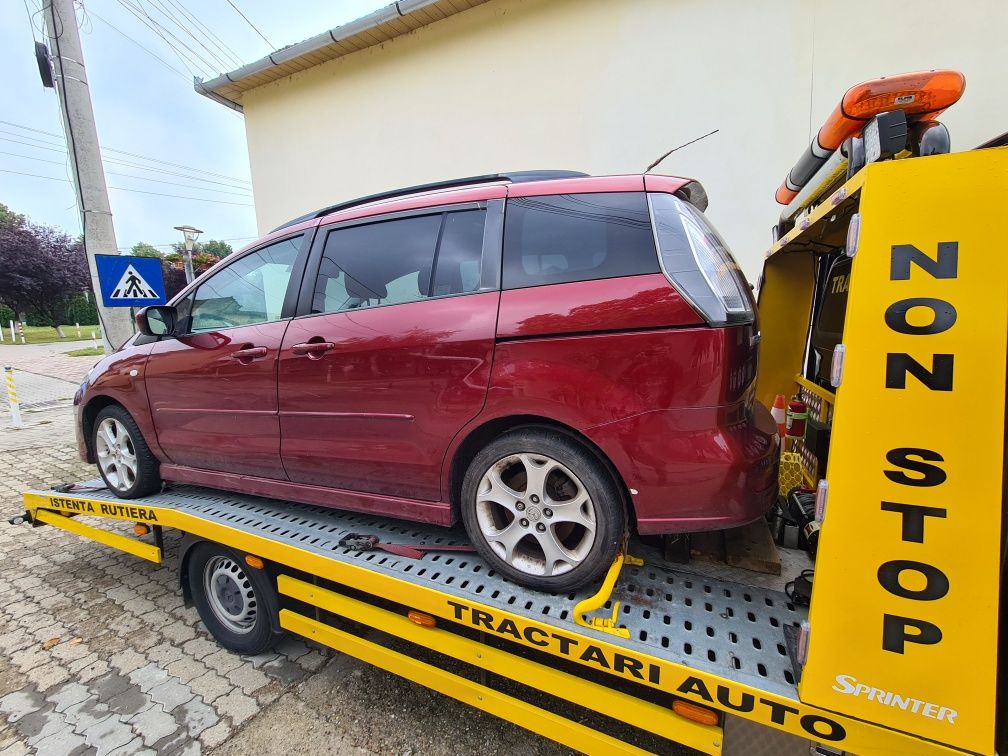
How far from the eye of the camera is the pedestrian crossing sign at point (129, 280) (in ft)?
17.0

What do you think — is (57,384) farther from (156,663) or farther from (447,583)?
(447,583)

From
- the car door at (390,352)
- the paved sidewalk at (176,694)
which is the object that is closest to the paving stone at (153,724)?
the paved sidewalk at (176,694)

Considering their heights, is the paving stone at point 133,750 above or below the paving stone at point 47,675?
above

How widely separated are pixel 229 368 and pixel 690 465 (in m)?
2.40

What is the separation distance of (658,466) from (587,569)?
0.48 meters

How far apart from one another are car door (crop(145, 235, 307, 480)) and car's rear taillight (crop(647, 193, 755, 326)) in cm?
186

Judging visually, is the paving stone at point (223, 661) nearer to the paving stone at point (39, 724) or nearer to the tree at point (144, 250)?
the paving stone at point (39, 724)

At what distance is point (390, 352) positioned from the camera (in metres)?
2.08

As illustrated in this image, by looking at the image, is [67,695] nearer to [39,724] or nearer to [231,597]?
[39,724]

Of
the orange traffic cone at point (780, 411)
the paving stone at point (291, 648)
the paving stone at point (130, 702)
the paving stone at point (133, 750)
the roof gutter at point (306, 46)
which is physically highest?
the roof gutter at point (306, 46)

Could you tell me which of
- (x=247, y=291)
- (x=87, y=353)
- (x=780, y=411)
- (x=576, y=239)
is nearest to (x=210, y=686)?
(x=247, y=291)

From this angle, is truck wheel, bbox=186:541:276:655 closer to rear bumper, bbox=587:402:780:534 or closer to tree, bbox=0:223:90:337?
rear bumper, bbox=587:402:780:534

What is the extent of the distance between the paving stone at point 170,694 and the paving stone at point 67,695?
0.33 meters

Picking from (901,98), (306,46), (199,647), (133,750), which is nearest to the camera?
(901,98)
